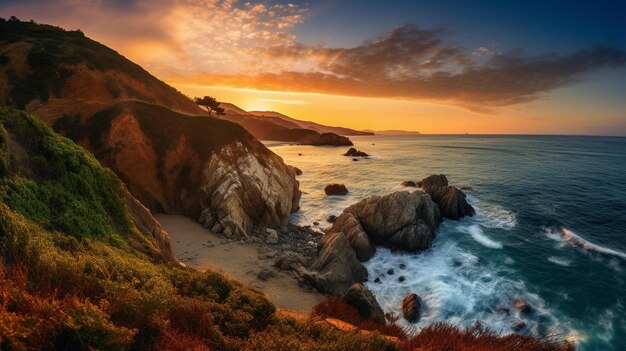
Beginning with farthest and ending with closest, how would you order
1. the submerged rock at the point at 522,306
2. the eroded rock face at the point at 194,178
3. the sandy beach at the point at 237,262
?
the eroded rock face at the point at 194,178
the submerged rock at the point at 522,306
the sandy beach at the point at 237,262

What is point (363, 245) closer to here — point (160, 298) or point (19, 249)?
point (160, 298)

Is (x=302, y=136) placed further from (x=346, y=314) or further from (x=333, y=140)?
(x=346, y=314)

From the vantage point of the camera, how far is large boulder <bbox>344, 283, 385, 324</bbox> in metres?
14.4

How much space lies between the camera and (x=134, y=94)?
5284 centimetres

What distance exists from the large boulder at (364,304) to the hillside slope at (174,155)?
1296 cm

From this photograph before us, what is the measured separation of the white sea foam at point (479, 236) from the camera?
86.5 ft

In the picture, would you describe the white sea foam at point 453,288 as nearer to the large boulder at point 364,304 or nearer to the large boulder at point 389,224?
the large boulder at point 389,224

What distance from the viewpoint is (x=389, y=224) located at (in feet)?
86.5

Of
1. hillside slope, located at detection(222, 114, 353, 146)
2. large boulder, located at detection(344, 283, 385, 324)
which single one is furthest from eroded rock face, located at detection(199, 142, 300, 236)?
hillside slope, located at detection(222, 114, 353, 146)

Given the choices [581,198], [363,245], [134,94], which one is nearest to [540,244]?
[363,245]

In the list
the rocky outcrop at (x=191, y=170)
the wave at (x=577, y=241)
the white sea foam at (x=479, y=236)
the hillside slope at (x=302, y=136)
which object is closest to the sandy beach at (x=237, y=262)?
the rocky outcrop at (x=191, y=170)

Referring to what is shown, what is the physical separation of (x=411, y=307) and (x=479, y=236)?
593 inches

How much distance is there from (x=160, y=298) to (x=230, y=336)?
1844 millimetres

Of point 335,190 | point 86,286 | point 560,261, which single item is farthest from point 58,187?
point 335,190
